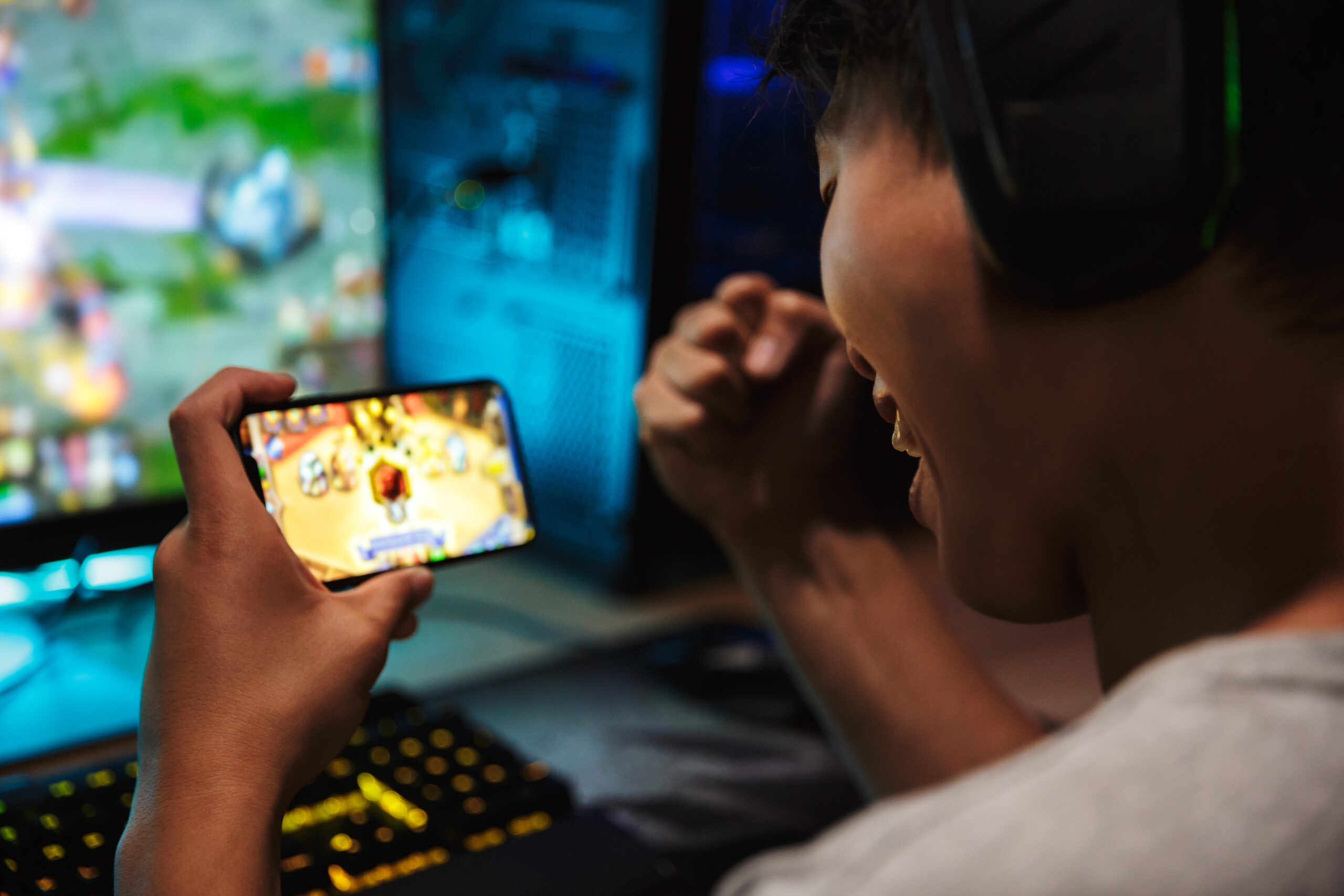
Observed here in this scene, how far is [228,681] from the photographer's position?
1.40ft

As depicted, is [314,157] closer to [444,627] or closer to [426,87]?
[426,87]

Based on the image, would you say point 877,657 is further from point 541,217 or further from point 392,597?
point 541,217

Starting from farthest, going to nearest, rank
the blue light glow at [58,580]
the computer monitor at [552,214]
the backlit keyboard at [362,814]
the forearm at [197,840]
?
the computer monitor at [552,214], the blue light glow at [58,580], the backlit keyboard at [362,814], the forearm at [197,840]

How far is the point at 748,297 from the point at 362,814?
39cm

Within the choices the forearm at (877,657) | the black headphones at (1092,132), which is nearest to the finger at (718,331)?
the forearm at (877,657)

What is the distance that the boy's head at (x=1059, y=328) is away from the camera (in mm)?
314

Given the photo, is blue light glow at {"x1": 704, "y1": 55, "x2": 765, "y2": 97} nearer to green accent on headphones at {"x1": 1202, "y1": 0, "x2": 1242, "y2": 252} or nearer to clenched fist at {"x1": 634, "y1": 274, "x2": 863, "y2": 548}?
clenched fist at {"x1": 634, "y1": 274, "x2": 863, "y2": 548}

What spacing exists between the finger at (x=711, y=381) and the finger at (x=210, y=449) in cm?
31

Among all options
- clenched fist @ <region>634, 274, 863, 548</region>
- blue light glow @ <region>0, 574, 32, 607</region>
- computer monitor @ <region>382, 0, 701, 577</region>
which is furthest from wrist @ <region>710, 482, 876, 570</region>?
blue light glow @ <region>0, 574, 32, 607</region>

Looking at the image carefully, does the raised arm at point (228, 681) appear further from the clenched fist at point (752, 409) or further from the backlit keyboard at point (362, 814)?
the clenched fist at point (752, 409)

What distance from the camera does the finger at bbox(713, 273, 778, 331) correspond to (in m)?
0.73

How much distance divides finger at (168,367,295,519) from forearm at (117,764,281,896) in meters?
0.10

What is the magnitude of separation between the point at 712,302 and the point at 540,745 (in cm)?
30

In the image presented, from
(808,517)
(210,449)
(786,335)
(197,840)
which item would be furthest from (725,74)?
(197,840)
